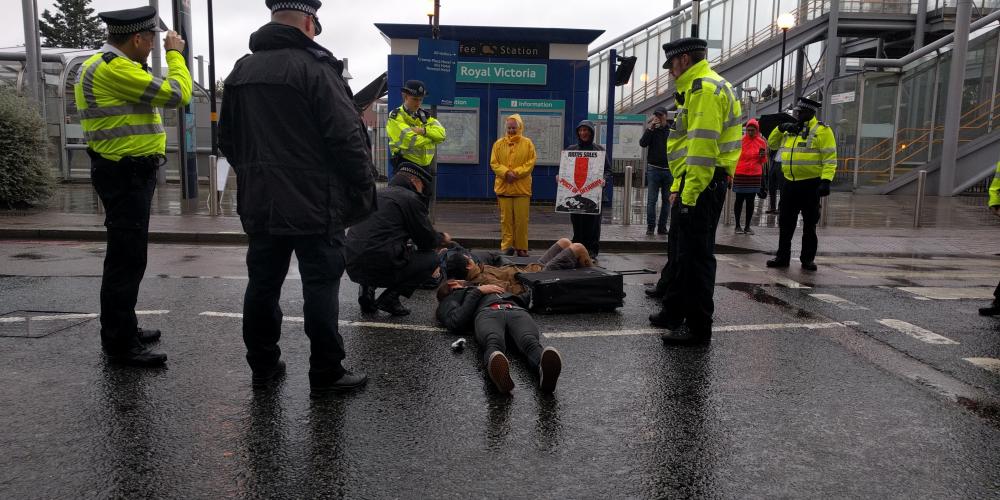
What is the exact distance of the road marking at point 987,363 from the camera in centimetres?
453

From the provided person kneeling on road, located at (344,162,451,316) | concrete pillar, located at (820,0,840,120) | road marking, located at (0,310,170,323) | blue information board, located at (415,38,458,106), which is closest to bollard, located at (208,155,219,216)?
blue information board, located at (415,38,458,106)

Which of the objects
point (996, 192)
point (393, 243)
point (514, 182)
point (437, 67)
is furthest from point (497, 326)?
point (437, 67)

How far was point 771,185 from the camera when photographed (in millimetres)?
16469

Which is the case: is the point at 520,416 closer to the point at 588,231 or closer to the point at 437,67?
the point at 588,231

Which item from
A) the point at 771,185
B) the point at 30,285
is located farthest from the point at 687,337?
the point at 771,185

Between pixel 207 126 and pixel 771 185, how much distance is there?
16.8m

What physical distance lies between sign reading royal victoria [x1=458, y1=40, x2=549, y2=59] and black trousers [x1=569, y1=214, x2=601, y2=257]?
6.88 m

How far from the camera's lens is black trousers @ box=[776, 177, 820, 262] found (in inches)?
334

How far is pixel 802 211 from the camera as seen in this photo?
336 inches

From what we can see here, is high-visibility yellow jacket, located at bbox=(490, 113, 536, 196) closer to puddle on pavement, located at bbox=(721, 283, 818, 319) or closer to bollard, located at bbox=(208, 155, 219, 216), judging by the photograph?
puddle on pavement, located at bbox=(721, 283, 818, 319)

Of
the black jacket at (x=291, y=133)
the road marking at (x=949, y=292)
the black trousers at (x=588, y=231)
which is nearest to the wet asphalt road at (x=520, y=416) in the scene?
the black jacket at (x=291, y=133)

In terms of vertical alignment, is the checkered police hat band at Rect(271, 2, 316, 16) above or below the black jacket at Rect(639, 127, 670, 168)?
above

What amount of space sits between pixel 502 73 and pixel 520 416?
12.4 meters

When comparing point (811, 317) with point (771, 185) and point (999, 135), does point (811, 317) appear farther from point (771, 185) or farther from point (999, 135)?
point (999, 135)
